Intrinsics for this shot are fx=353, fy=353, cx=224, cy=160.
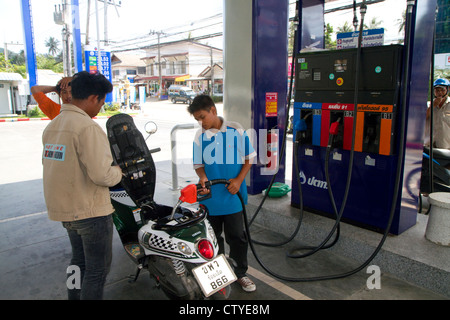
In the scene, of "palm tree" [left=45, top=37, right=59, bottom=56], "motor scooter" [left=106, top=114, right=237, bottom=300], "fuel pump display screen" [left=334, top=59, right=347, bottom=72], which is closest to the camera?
"motor scooter" [left=106, top=114, right=237, bottom=300]

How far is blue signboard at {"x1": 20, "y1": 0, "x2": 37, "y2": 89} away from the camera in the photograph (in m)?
16.4

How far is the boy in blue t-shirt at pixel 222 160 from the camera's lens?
271cm

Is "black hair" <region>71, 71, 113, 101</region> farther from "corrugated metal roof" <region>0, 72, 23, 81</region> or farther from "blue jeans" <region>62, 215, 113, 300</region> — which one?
"corrugated metal roof" <region>0, 72, 23, 81</region>

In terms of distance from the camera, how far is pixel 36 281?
10.4 ft

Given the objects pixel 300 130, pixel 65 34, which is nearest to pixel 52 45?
pixel 65 34

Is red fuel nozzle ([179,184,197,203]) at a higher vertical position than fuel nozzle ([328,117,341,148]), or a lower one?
lower

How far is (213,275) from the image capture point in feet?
7.79

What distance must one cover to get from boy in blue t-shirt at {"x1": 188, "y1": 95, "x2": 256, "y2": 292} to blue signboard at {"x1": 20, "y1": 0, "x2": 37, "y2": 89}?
16.6m

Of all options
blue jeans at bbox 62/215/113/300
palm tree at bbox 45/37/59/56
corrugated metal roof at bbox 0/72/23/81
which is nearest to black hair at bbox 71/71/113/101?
blue jeans at bbox 62/215/113/300

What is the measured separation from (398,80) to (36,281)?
3.77m

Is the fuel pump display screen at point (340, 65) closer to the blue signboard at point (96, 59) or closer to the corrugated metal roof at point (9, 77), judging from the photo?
the blue signboard at point (96, 59)

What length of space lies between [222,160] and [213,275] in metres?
0.88

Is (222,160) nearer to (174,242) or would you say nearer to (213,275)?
(174,242)

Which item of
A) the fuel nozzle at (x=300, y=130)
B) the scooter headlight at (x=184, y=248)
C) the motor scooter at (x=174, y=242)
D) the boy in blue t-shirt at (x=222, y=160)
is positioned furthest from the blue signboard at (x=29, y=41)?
the scooter headlight at (x=184, y=248)
